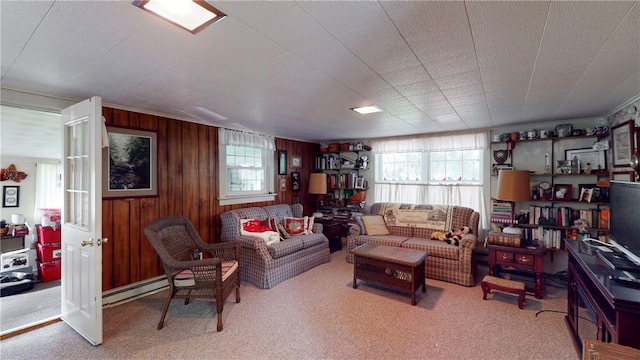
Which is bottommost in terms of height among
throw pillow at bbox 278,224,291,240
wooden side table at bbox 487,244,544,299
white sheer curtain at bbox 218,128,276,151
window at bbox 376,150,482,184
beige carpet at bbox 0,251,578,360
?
beige carpet at bbox 0,251,578,360

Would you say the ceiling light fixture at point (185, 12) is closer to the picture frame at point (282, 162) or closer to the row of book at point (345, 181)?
the picture frame at point (282, 162)

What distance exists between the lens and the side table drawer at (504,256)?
130 inches

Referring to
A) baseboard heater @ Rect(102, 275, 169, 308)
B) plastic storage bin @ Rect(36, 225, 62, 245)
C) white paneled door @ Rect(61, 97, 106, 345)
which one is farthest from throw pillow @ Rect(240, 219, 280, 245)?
plastic storage bin @ Rect(36, 225, 62, 245)

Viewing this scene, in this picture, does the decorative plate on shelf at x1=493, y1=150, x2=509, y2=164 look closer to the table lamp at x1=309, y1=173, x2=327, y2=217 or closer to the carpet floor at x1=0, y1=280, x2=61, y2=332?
the table lamp at x1=309, y1=173, x2=327, y2=217

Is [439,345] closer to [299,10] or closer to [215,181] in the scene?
[299,10]

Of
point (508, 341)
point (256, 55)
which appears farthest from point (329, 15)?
point (508, 341)

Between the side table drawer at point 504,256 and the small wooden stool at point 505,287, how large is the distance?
37cm

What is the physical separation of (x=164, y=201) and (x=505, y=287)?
404 centimetres

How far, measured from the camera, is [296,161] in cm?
559

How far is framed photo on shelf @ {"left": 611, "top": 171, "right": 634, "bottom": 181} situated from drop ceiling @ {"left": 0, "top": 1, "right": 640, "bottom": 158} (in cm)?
75

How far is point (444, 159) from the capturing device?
15.8 ft

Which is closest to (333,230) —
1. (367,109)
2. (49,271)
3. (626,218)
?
(367,109)

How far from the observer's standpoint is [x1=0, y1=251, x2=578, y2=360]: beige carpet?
7.05ft

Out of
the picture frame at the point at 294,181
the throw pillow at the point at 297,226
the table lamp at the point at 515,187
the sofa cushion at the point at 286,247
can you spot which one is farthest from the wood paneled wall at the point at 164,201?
the table lamp at the point at 515,187
